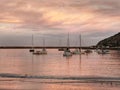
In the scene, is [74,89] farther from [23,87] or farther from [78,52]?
[78,52]

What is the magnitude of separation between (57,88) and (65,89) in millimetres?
974

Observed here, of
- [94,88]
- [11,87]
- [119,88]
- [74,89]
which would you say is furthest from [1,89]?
[119,88]

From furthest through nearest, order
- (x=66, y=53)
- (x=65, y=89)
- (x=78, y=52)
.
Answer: (x=78, y=52) → (x=66, y=53) → (x=65, y=89)

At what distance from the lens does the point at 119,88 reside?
30.4 m

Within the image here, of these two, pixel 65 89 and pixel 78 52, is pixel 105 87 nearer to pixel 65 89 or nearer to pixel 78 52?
pixel 65 89

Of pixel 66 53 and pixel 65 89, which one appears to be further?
pixel 66 53

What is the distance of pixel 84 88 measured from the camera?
100 ft

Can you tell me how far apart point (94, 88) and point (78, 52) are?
144572 millimetres

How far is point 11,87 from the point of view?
30969 millimetres

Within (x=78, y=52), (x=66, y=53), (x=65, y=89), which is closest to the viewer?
(x=65, y=89)

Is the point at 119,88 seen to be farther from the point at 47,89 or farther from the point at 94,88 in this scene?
the point at 47,89

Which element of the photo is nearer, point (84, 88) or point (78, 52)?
point (84, 88)

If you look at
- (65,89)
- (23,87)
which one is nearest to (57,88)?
(65,89)

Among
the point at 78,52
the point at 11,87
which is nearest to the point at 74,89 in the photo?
the point at 11,87
